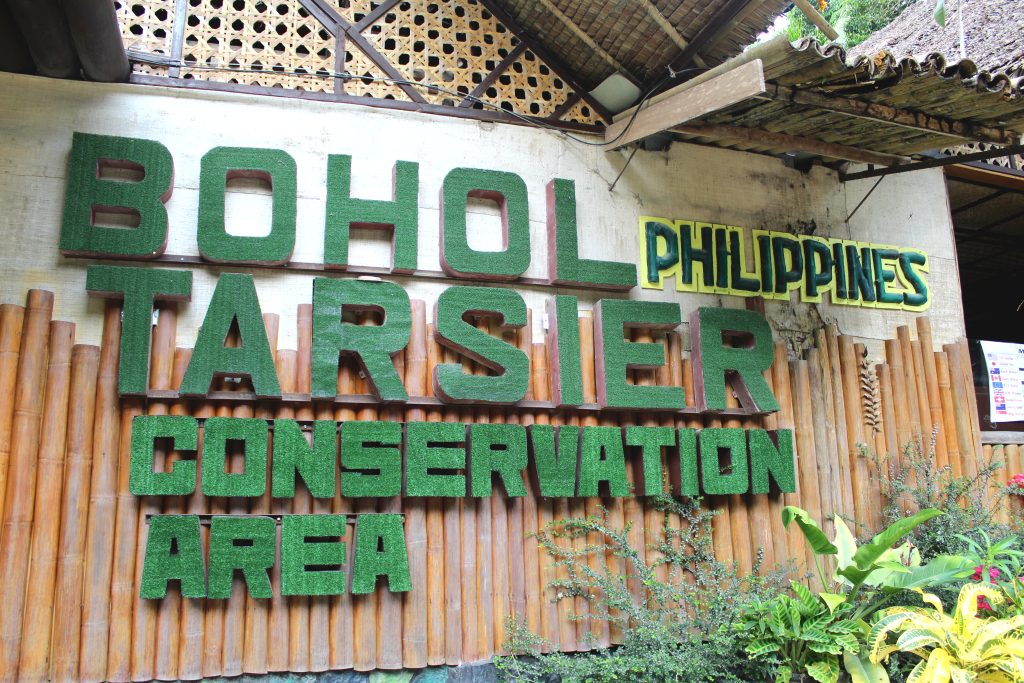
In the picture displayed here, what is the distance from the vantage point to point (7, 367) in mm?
4438

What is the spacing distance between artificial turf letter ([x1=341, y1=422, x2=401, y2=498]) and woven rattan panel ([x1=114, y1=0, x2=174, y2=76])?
256 centimetres

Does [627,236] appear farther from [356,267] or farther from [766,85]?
[356,267]

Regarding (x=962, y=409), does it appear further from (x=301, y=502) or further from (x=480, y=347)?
(x=301, y=502)

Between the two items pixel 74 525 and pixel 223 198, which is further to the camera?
pixel 223 198

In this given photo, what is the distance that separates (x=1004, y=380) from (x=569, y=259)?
4.05 metres

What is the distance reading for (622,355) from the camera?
549 centimetres

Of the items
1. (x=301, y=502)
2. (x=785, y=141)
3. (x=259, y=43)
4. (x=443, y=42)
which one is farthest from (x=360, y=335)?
(x=785, y=141)

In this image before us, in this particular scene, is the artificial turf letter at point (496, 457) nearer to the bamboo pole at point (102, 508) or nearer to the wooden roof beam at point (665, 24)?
the bamboo pole at point (102, 508)

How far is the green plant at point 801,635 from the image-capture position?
14.4ft

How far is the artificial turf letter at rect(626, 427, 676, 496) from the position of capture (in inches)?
212

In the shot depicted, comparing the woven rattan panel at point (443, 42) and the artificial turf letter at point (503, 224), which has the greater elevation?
the woven rattan panel at point (443, 42)

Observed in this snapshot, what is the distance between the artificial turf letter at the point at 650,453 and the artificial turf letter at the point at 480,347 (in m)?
0.80

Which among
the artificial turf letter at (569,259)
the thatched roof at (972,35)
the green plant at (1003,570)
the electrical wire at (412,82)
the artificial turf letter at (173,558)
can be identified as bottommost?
the green plant at (1003,570)

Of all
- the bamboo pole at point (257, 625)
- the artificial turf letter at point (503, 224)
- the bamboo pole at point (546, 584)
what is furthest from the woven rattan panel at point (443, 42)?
the bamboo pole at point (257, 625)
